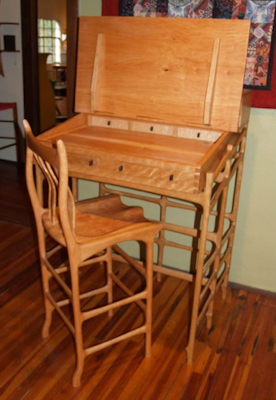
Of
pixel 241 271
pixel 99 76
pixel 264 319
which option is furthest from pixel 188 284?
pixel 99 76

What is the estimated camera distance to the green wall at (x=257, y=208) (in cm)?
216

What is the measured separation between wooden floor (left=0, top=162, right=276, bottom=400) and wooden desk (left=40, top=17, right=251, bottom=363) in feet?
0.42

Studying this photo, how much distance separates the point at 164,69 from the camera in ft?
6.46

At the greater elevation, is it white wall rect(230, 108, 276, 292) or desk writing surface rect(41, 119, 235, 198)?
desk writing surface rect(41, 119, 235, 198)

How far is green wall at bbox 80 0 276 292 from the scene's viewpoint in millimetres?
2158

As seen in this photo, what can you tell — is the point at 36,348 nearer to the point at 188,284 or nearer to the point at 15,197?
the point at 188,284

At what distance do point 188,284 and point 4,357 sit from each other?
3.54ft

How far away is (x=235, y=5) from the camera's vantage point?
79.3 inches

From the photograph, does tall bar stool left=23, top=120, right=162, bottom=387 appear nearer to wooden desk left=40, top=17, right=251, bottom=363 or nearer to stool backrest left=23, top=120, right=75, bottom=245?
stool backrest left=23, top=120, right=75, bottom=245

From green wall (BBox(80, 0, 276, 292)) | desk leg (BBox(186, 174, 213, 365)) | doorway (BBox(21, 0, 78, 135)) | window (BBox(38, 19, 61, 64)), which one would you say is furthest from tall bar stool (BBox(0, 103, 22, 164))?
window (BBox(38, 19, 61, 64))

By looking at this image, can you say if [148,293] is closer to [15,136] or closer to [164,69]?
[164,69]

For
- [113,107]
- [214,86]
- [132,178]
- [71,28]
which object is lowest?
[132,178]

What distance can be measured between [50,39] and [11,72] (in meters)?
4.38

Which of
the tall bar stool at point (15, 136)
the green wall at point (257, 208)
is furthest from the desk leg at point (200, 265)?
the tall bar stool at point (15, 136)
